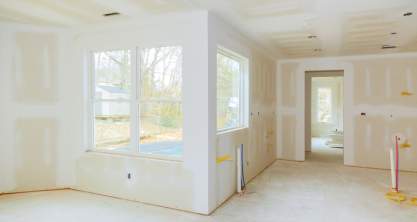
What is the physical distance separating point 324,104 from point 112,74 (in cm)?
1026

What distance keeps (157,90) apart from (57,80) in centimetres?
175

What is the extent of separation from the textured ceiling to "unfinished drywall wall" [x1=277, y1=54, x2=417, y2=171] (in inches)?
51.4

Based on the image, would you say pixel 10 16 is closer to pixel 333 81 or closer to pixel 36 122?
pixel 36 122

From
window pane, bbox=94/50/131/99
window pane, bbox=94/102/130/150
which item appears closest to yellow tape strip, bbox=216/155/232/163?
window pane, bbox=94/102/130/150

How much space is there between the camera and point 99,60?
14.1 ft

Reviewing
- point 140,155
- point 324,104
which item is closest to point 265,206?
point 140,155

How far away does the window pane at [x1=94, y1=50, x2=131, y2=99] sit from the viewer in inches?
160

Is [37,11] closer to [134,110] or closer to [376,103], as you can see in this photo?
[134,110]

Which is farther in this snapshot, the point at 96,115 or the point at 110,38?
the point at 96,115

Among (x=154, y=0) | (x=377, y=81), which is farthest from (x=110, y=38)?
(x=377, y=81)

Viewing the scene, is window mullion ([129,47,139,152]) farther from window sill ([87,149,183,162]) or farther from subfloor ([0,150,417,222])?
subfloor ([0,150,417,222])

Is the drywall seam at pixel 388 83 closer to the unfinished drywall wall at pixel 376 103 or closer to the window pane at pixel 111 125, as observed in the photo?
the unfinished drywall wall at pixel 376 103

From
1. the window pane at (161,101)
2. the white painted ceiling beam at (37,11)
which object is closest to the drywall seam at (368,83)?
the window pane at (161,101)

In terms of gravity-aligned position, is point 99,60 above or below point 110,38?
below
